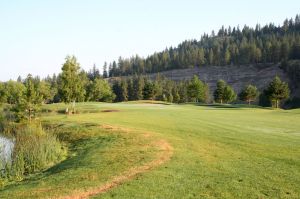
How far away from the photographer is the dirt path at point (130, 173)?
11.6m

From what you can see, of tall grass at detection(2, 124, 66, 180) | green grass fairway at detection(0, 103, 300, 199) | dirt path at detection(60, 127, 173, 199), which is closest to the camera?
dirt path at detection(60, 127, 173, 199)

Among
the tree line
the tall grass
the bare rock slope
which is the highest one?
the bare rock slope

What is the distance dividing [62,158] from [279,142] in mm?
12879

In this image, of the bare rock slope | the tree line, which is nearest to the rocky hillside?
the bare rock slope

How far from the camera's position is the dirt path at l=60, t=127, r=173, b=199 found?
1165cm

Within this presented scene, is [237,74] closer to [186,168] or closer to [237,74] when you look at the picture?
[237,74]

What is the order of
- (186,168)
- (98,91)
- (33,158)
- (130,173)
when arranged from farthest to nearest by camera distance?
1. (98,91)
2. (33,158)
3. (186,168)
4. (130,173)

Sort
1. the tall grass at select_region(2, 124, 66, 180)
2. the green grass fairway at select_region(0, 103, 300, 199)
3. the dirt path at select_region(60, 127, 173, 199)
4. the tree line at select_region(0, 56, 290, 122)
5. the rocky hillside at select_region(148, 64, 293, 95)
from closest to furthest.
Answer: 1. the dirt path at select_region(60, 127, 173, 199)
2. the green grass fairway at select_region(0, 103, 300, 199)
3. the tall grass at select_region(2, 124, 66, 180)
4. the tree line at select_region(0, 56, 290, 122)
5. the rocky hillside at select_region(148, 64, 293, 95)

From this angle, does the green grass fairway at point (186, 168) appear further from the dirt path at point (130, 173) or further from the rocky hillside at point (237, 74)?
the rocky hillside at point (237, 74)

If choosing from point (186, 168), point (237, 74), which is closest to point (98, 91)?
point (237, 74)

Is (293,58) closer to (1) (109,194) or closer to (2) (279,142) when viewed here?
Result: (2) (279,142)

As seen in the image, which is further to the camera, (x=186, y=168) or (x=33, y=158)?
(x=33, y=158)

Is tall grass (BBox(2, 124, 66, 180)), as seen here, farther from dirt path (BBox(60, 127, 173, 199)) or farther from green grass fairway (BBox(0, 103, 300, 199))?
dirt path (BBox(60, 127, 173, 199))

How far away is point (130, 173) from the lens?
14.0 m
